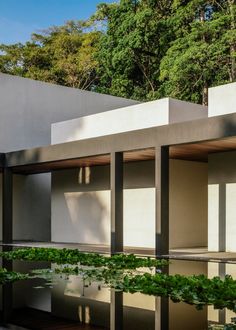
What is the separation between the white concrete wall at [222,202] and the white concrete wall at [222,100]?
1132mm

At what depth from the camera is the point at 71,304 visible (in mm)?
6406

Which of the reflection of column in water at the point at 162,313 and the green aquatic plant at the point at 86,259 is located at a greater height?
the reflection of column in water at the point at 162,313

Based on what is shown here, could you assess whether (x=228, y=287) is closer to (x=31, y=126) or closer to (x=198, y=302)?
(x=198, y=302)

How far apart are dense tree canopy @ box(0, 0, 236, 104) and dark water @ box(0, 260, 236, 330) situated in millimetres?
19270

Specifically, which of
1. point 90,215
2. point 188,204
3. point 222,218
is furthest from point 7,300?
point 90,215

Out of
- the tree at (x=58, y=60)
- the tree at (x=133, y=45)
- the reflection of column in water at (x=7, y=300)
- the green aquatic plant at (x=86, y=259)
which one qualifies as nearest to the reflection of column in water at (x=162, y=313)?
the reflection of column in water at (x=7, y=300)

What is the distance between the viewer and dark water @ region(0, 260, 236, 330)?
5237 millimetres

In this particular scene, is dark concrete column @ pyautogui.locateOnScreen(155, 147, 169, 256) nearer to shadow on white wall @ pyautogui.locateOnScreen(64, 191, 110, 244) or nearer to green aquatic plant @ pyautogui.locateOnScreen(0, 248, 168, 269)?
green aquatic plant @ pyautogui.locateOnScreen(0, 248, 168, 269)

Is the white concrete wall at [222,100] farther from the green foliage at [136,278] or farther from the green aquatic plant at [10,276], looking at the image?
the green aquatic plant at [10,276]

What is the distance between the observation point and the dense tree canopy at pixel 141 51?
25375mm

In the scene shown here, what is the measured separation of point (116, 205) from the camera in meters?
12.4

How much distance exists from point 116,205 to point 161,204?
4.79ft

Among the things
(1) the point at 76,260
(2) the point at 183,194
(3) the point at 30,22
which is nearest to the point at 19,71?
(3) the point at 30,22

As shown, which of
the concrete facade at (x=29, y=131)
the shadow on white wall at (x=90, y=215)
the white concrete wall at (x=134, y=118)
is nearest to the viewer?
the white concrete wall at (x=134, y=118)
